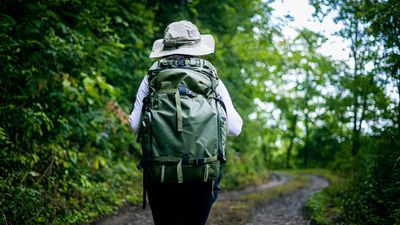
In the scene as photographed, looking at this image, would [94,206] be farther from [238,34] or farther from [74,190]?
[238,34]

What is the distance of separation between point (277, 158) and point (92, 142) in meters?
36.9

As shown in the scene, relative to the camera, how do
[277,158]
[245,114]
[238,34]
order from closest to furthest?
[238,34] → [245,114] → [277,158]

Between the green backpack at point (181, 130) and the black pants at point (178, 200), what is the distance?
0.09 m

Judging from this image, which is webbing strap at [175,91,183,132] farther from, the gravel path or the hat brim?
the gravel path

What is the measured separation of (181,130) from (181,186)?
1.23 ft

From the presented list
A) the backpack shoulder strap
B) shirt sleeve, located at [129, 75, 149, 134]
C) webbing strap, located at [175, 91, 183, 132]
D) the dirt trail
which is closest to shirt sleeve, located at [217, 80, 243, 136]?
the backpack shoulder strap

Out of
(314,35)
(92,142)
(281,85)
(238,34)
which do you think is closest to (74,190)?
(92,142)

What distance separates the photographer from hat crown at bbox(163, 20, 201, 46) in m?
2.60

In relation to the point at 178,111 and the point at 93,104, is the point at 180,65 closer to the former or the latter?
the point at 178,111

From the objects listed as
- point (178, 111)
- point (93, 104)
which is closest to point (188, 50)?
point (178, 111)

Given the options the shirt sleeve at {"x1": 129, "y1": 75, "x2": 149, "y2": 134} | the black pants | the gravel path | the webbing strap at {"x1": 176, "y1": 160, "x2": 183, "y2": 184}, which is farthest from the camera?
the gravel path

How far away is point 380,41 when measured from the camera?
579 centimetres

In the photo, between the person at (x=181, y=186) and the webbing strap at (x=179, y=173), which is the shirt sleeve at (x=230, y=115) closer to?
the person at (x=181, y=186)

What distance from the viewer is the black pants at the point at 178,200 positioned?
7.82ft
